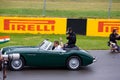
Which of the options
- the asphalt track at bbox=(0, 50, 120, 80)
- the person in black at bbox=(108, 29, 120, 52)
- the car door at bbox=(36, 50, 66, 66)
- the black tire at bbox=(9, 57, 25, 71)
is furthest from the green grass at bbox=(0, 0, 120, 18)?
the black tire at bbox=(9, 57, 25, 71)

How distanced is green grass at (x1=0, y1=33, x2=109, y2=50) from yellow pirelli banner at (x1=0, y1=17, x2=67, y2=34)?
0.35 m

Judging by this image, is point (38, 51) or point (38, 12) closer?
point (38, 51)

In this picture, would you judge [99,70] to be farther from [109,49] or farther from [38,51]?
[109,49]

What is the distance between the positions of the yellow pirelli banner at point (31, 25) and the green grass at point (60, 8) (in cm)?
373

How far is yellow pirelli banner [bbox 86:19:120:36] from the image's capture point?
81.8 ft

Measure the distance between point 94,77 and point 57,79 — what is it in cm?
139

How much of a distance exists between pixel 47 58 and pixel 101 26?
9827mm

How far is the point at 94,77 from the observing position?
1490 cm

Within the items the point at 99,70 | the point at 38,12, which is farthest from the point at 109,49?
the point at 38,12

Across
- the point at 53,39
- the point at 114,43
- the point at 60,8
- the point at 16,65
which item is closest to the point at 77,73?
the point at 16,65

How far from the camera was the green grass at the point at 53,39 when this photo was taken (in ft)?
72.9

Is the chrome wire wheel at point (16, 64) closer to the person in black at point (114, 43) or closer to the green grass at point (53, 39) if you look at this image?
the green grass at point (53, 39)

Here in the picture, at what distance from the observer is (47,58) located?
51.7ft

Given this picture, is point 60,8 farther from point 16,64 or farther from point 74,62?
point 16,64
